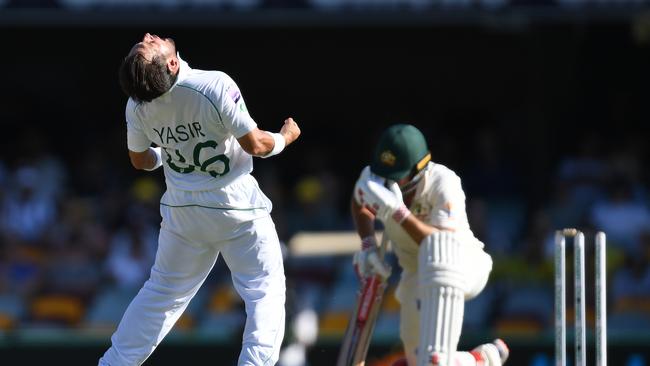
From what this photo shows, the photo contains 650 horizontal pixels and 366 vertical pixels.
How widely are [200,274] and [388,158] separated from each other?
104 centimetres

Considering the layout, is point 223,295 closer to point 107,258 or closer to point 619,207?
point 107,258

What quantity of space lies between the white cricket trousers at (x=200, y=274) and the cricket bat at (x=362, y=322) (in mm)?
341

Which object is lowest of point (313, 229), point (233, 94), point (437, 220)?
point (437, 220)

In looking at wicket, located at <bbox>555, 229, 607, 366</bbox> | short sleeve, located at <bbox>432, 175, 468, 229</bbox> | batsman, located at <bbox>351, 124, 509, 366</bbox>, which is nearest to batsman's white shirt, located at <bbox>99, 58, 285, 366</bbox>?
batsman, located at <bbox>351, 124, 509, 366</bbox>

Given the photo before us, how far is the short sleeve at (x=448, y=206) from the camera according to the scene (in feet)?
19.8

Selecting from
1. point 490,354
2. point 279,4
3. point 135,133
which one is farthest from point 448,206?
point 279,4

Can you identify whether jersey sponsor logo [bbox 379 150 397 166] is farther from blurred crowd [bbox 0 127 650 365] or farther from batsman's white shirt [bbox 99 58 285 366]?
blurred crowd [bbox 0 127 650 365]

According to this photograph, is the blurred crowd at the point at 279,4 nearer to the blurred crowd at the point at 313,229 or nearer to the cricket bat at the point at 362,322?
the blurred crowd at the point at 313,229

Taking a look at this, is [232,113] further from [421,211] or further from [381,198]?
[421,211]

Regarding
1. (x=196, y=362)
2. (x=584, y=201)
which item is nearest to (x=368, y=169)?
(x=196, y=362)

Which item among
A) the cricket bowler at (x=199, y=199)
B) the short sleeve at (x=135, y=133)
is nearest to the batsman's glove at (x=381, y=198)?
the cricket bowler at (x=199, y=199)

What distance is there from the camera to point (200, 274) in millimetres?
6105

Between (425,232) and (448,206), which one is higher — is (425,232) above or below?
below

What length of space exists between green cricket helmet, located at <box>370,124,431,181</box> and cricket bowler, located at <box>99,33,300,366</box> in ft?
1.42
